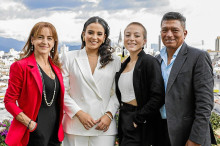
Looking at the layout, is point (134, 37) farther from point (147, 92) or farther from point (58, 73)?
point (58, 73)

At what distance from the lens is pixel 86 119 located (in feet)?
8.77

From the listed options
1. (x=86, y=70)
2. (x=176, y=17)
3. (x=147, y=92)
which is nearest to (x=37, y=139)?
(x=86, y=70)

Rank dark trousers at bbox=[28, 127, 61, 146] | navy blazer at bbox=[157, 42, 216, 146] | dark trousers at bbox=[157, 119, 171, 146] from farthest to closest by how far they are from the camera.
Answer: dark trousers at bbox=[157, 119, 171, 146] → dark trousers at bbox=[28, 127, 61, 146] → navy blazer at bbox=[157, 42, 216, 146]

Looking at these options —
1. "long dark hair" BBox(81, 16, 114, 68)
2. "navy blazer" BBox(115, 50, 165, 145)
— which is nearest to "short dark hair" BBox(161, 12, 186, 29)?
"navy blazer" BBox(115, 50, 165, 145)

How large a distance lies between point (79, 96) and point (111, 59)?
609 millimetres

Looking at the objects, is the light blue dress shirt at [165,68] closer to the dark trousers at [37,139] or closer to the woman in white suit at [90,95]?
the woman in white suit at [90,95]

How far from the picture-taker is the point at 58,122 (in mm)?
2701

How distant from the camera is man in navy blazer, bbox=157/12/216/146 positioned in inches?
88.2

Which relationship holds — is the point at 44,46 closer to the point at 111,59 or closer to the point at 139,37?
the point at 111,59

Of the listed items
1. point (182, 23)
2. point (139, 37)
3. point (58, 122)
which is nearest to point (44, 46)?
point (58, 122)

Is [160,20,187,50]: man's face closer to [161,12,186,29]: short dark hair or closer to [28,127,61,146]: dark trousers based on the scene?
[161,12,186,29]: short dark hair

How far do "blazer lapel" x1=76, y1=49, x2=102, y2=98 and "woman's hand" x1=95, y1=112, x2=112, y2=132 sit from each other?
28 centimetres

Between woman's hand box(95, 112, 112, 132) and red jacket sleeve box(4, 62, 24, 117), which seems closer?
red jacket sleeve box(4, 62, 24, 117)

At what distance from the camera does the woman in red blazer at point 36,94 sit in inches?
93.7
